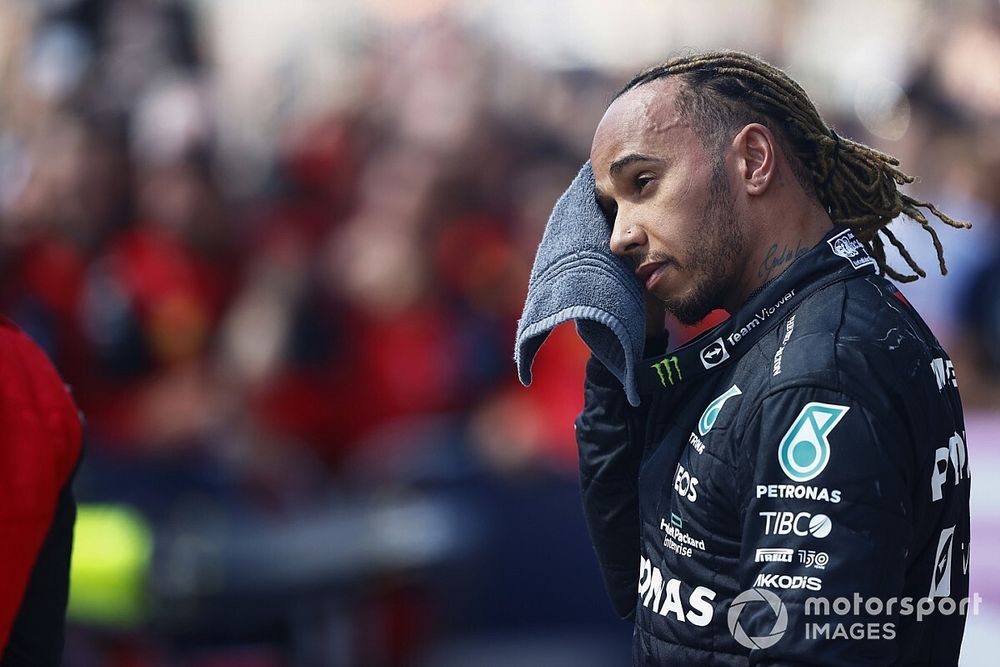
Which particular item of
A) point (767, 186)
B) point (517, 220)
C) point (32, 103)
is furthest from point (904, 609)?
point (32, 103)

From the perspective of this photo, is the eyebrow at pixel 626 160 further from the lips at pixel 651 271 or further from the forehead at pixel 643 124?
the lips at pixel 651 271

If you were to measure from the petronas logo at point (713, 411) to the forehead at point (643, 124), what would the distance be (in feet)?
1.20

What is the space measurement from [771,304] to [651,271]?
198 millimetres

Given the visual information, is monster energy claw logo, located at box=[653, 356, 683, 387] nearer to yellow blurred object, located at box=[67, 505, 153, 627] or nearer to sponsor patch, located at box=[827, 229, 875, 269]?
sponsor patch, located at box=[827, 229, 875, 269]

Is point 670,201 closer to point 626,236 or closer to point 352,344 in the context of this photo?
point 626,236

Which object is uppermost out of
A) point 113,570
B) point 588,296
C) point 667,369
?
point 588,296

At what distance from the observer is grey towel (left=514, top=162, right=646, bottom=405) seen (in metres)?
2.27

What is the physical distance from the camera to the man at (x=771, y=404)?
74.4 inches

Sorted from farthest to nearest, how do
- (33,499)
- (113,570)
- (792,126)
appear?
(113,570) → (33,499) → (792,126)

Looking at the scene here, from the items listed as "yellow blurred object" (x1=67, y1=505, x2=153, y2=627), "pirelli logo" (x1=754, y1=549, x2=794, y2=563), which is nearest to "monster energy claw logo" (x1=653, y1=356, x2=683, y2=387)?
"pirelli logo" (x1=754, y1=549, x2=794, y2=563)

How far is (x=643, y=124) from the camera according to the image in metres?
2.16

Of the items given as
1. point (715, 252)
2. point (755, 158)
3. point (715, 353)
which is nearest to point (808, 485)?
point (715, 353)

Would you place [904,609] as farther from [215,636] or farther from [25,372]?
[215,636]

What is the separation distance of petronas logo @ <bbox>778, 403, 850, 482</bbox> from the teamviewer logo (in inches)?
6.3
